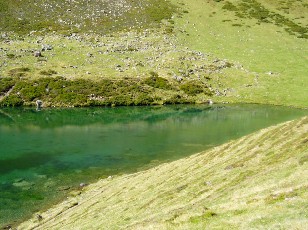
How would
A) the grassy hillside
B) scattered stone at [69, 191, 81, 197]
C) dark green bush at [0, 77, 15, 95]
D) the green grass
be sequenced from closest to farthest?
scattered stone at [69, 191, 81, 197] → dark green bush at [0, 77, 15, 95] → the grassy hillside → the green grass

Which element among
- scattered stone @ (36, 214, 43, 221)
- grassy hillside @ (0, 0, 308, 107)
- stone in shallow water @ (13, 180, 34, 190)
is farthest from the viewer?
grassy hillside @ (0, 0, 308, 107)

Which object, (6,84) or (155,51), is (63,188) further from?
(155,51)

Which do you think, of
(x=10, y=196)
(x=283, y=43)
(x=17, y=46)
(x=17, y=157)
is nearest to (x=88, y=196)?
(x=10, y=196)

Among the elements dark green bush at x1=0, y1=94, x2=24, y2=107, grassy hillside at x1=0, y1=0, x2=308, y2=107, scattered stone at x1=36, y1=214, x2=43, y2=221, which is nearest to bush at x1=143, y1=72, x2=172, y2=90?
grassy hillside at x1=0, y1=0, x2=308, y2=107

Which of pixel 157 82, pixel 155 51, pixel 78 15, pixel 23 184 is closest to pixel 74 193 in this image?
pixel 23 184

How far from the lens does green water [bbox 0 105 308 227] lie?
49.9m

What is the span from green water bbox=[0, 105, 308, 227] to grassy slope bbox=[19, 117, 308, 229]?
6.09m

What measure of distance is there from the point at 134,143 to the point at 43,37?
246 feet

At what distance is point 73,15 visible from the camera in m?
147

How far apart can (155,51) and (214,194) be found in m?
97.0

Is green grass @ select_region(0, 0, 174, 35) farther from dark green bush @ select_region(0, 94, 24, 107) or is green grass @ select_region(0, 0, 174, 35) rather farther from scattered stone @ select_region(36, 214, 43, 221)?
scattered stone @ select_region(36, 214, 43, 221)

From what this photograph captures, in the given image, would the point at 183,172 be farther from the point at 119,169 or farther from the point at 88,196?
the point at 119,169

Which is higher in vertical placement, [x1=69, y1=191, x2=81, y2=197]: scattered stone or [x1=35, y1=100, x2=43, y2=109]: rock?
[x1=35, y1=100, x2=43, y2=109]: rock

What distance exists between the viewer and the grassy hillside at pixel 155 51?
103 m
